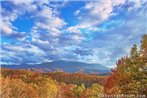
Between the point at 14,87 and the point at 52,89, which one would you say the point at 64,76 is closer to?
the point at 52,89

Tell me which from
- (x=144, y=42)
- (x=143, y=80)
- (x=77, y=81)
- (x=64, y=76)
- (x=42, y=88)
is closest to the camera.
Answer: (x=143, y=80)

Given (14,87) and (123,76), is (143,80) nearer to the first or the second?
(123,76)

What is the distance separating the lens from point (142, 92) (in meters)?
18.2

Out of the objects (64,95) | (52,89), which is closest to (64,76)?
(64,95)

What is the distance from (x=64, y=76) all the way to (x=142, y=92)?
12014cm

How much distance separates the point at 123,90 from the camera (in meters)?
18.9

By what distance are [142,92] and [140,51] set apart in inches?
105

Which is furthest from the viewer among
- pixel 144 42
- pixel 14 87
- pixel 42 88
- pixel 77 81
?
pixel 77 81

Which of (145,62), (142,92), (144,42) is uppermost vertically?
(144,42)

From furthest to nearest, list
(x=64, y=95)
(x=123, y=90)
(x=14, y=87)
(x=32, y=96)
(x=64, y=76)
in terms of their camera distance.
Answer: (x=64, y=76) < (x=64, y=95) < (x=32, y=96) < (x=14, y=87) < (x=123, y=90)

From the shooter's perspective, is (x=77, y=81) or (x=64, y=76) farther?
(x=64, y=76)

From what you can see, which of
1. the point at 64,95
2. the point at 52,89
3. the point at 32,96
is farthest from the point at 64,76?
the point at 32,96

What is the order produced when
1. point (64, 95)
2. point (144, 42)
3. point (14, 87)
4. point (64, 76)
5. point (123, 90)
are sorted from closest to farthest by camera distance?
point (123, 90)
point (144, 42)
point (14, 87)
point (64, 95)
point (64, 76)

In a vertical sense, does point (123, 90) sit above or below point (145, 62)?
below
